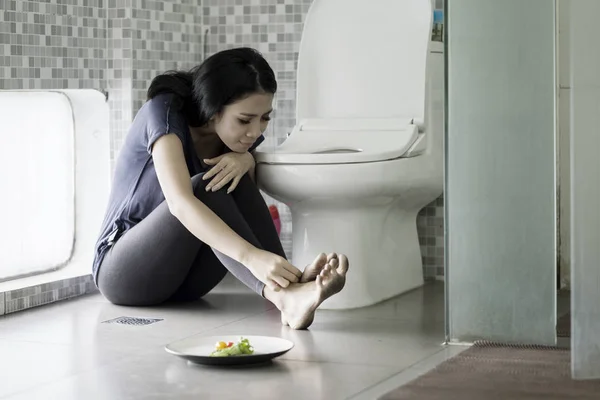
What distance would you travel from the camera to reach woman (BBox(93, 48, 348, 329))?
2424mm

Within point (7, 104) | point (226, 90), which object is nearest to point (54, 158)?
point (7, 104)

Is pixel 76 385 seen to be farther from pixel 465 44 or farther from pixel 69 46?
pixel 69 46

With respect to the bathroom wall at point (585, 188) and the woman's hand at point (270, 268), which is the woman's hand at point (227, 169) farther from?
the bathroom wall at point (585, 188)

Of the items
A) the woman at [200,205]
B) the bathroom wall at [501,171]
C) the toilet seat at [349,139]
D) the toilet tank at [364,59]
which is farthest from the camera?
the toilet tank at [364,59]

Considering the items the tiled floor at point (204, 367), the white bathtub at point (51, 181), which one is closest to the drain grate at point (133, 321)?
the tiled floor at point (204, 367)

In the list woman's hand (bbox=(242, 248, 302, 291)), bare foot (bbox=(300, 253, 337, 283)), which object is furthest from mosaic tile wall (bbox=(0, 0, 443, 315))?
bare foot (bbox=(300, 253, 337, 283))

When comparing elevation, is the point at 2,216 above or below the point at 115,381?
above

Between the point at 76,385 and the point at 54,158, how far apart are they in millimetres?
1411

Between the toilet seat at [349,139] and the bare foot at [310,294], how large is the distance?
43 centimetres

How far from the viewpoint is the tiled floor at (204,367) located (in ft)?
6.39

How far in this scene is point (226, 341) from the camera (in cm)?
223

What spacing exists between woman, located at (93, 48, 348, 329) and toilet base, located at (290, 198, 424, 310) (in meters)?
0.16

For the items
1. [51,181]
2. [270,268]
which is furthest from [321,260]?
[51,181]

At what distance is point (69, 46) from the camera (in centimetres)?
308
